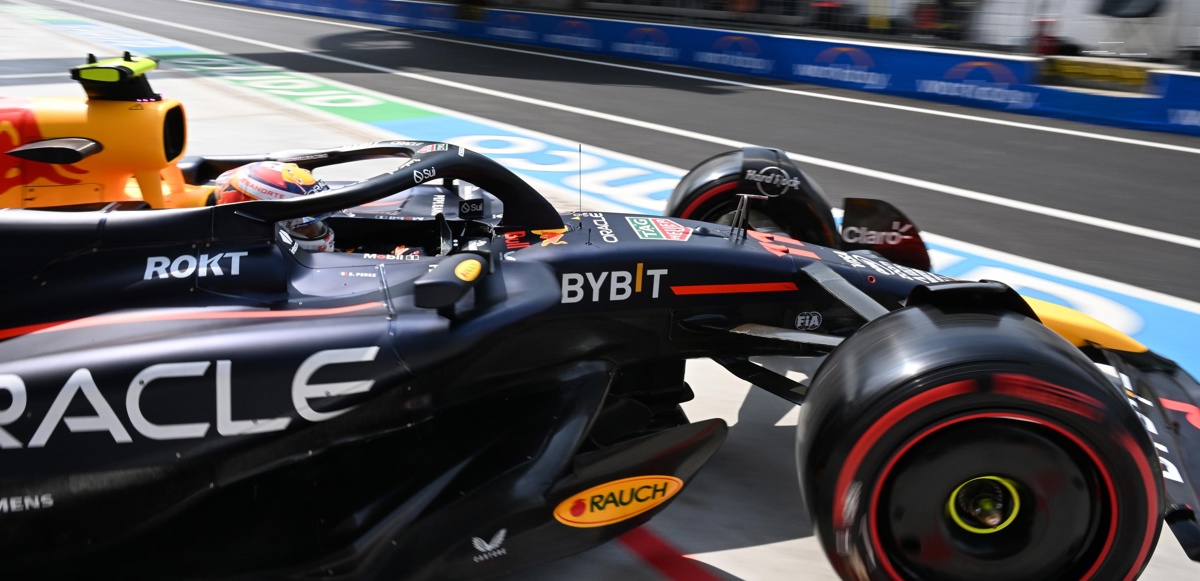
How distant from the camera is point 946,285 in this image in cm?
283

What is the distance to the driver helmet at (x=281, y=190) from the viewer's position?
→ 150 inches

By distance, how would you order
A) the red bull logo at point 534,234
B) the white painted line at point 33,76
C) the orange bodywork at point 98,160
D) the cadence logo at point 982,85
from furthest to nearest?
the white painted line at point 33,76 < the cadence logo at point 982,85 < the orange bodywork at point 98,160 < the red bull logo at point 534,234

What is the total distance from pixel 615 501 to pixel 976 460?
104cm

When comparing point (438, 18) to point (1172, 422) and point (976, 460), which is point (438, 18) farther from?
point (976, 460)

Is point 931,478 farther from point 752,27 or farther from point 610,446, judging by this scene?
point 752,27

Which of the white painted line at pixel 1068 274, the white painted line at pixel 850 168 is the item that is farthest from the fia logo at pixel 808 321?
the white painted line at pixel 850 168

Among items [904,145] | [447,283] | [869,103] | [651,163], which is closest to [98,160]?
[447,283]

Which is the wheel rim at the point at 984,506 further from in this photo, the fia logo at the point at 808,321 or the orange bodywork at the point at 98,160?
the orange bodywork at the point at 98,160

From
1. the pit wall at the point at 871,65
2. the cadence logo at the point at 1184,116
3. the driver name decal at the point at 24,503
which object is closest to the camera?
the driver name decal at the point at 24,503

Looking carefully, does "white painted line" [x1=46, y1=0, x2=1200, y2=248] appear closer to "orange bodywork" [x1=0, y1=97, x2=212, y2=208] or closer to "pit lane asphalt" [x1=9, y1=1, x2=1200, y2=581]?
"pit lane asphalt" [x1=9, y1=1, x2=1200, y2=581]

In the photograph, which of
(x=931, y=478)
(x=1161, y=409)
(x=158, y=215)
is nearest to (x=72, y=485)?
(x=158, y=215)

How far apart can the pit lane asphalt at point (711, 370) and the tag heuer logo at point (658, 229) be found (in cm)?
87

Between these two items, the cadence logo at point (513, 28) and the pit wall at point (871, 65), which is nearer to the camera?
the pit wall at point (871, 65)

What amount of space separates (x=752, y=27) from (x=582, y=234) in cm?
1490
